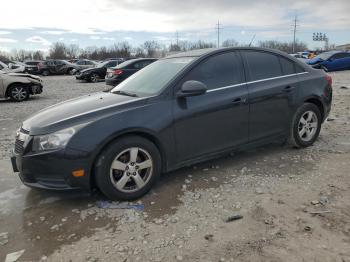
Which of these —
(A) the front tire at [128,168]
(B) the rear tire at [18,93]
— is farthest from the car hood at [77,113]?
(B) the rear tire at [18,93]

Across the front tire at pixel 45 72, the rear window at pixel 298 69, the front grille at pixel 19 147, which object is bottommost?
the front tire at pixel 45 72

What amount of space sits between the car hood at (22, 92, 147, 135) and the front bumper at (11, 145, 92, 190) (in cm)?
27

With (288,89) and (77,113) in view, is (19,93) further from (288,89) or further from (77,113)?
(288,89)

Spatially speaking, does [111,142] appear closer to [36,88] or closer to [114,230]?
[114,230]

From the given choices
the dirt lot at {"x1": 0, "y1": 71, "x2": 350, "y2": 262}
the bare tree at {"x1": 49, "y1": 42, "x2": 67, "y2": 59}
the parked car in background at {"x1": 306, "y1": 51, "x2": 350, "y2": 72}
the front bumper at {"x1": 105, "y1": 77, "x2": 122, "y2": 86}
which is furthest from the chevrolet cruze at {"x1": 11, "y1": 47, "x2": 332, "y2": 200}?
the bare tree at {"x1": 49, "y1": 42, "x2": 67, "y2": 59}

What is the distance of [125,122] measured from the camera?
11.8ft

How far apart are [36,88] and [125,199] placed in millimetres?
10476

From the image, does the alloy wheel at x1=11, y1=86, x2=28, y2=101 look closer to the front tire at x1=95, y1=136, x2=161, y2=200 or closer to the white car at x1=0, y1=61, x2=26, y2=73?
the white car at x1=0, y1=61, x2=26, y2=73

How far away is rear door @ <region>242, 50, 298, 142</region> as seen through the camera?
15.1 ft

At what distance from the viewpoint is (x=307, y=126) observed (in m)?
5.26

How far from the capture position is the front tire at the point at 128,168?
3533mm

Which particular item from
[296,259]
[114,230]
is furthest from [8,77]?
[296,259]

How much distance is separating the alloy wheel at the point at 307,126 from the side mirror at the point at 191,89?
200cm

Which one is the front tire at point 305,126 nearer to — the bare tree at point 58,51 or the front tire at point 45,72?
the front tire at point 45,72
